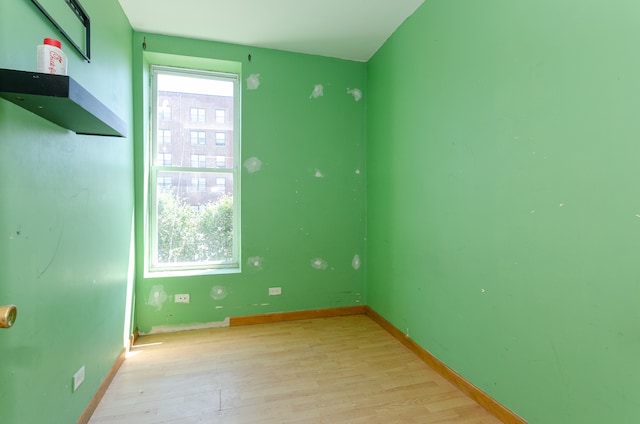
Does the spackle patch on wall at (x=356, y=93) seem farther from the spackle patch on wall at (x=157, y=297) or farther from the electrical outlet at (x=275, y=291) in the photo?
the spackle patch on wall at (x=157, y=297)

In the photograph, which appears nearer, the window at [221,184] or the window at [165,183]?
the window at [165,183]

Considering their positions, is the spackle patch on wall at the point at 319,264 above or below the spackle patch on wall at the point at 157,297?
above

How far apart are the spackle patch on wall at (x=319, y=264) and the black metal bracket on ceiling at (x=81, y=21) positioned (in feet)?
7.90

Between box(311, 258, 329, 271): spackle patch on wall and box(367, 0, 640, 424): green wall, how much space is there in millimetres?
973

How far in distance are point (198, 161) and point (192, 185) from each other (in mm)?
253

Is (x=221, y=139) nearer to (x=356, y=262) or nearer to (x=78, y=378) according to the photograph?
(x=356, y=262)

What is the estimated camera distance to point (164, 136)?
2.95 meters

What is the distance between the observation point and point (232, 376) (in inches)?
82.0

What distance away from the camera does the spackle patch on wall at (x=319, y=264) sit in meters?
3.18

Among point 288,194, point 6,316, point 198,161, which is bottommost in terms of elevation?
point 6,316

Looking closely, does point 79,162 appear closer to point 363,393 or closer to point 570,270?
point 363,393

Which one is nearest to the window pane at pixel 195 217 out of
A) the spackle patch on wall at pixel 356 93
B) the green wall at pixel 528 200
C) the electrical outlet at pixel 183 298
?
the electrical outlet at pixel 183 298

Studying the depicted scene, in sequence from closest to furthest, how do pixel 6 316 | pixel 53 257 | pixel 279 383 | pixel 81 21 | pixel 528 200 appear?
pixel 6 316, pixel 53 257, pixel 528 200, pixel 81 21, pixel 279 383

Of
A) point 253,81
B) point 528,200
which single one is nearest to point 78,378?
point 528,200
